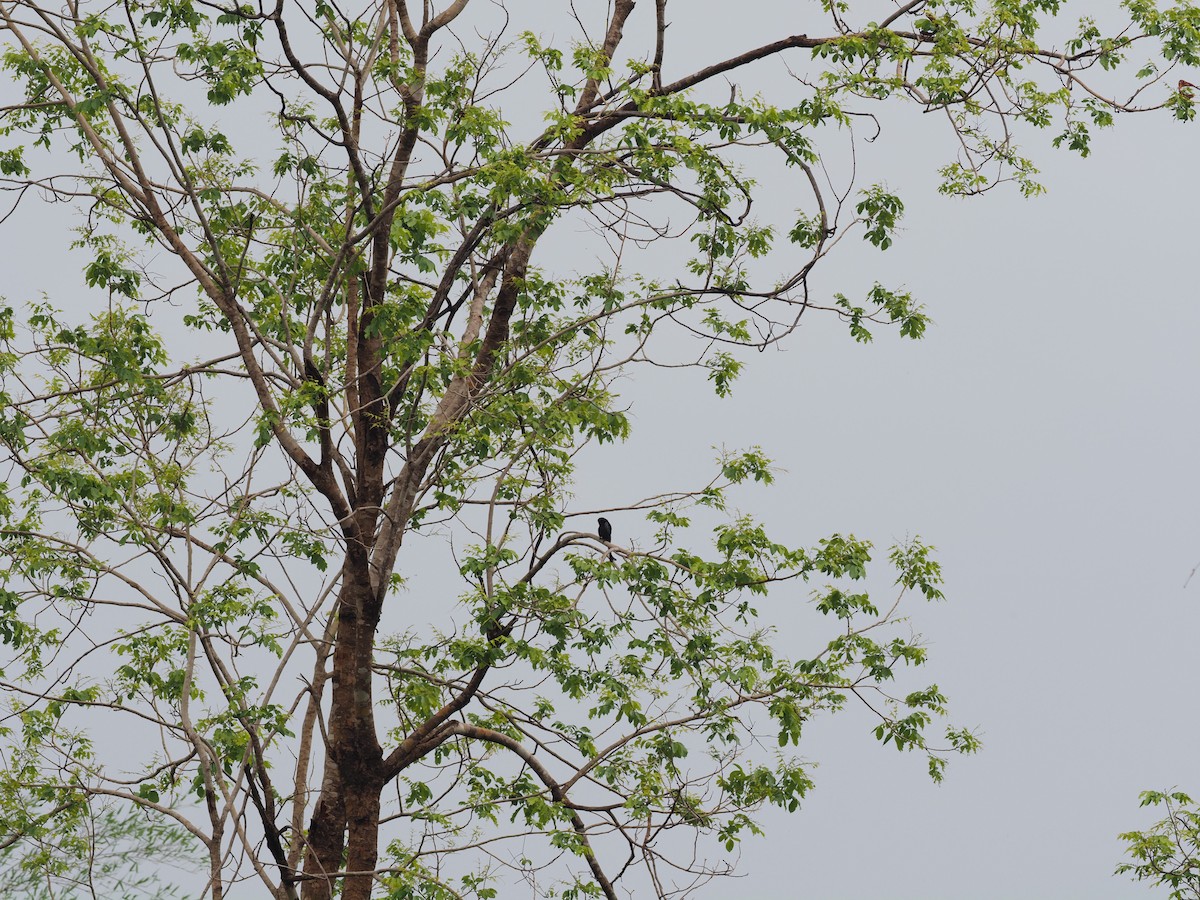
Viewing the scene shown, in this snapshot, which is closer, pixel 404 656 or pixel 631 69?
pixel 631 69

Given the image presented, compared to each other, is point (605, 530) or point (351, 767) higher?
point (605, 530)

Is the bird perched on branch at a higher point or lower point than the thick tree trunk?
higher

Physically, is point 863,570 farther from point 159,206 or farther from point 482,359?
point 159,206

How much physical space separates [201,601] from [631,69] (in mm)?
4605

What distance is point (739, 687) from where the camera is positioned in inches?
364

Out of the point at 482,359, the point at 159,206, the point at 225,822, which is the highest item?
the point at 159,206

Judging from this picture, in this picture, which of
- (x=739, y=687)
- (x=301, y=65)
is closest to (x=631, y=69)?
(x=301, y=65)

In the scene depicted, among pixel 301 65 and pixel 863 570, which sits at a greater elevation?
pixel 301 65

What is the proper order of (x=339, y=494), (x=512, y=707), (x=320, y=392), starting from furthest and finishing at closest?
(x=512, y=707)
(x=339, y=494)
(x=320, y=392)

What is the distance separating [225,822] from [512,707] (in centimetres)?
221

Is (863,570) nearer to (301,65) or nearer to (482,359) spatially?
(482,359)

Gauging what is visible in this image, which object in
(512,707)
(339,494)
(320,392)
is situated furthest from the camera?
(512,707)

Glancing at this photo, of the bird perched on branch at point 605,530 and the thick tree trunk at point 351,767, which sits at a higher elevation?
the bird perched on branch at point 605,530

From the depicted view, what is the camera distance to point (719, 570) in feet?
30.0
